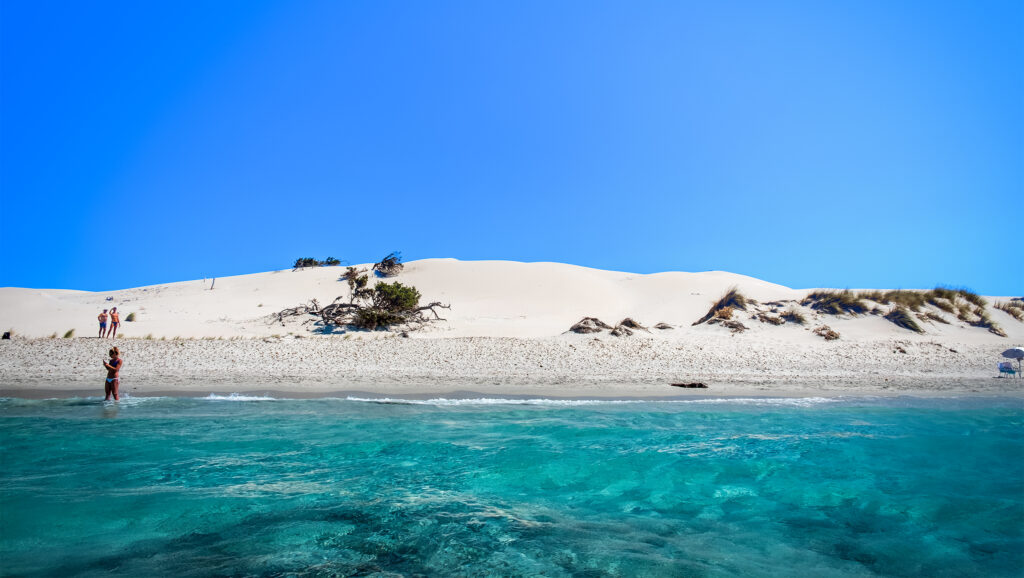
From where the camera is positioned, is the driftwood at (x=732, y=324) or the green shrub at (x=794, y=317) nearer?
the driftwood at (x=732, y=324)

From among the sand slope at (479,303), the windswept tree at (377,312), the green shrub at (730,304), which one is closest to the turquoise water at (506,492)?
the sand slope at (479,303)

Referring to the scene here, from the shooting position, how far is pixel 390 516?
16.5ft

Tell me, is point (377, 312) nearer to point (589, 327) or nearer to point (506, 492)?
point (589, 327)

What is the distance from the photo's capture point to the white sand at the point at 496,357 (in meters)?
12.4

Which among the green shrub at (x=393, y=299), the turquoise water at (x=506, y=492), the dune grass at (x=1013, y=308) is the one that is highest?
the green shrub at (x=393, y=299)

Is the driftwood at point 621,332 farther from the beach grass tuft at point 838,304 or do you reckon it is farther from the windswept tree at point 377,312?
the beach grass tuft at point 838,304

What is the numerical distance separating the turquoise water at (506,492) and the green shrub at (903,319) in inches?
444

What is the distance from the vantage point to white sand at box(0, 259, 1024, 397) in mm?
12367

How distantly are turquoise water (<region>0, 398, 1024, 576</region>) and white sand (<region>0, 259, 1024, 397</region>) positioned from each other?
2.18 m

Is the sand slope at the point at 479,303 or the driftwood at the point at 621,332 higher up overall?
the sand slope at the point at 479,303

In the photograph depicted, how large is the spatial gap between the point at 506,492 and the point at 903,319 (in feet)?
67.6

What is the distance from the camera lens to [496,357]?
1547 cm

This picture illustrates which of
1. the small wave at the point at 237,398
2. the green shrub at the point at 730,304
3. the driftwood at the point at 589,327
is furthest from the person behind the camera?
the green shrub at the point at 730,304

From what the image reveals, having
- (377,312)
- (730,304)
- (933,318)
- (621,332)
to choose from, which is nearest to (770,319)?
(730,304)
